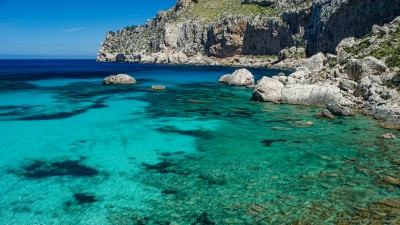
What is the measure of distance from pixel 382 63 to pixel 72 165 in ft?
107

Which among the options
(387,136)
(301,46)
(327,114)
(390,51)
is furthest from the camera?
(301,46)

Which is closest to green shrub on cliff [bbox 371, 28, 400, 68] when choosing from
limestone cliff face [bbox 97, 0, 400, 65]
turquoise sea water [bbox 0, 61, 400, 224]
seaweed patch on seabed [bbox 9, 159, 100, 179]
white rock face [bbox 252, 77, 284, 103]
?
turquoise sea water [bbox 0, 61, 400, 224]

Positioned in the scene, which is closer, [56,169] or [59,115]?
[56,169]

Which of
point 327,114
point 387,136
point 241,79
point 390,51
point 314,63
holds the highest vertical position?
point 390,51

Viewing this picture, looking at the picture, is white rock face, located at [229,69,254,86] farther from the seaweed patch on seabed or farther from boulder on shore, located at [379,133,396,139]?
the seaweed patch on seabed

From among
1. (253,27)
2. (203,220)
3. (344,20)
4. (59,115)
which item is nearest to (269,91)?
(59,115)

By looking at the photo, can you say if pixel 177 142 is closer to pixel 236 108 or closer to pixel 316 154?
pixel 316 154

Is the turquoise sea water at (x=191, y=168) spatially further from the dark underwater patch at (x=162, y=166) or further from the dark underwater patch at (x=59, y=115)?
the dark underwater patch at (x=59, y=115)

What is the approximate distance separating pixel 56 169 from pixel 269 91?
90.1ft

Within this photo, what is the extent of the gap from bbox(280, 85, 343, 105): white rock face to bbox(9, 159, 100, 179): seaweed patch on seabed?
2537cm

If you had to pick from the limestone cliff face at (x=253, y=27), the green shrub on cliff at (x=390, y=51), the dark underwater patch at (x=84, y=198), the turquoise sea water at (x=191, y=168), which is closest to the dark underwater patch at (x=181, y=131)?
the turquoise sea water at (x=191, y=168)

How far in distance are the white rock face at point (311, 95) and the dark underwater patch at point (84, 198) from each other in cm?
2749

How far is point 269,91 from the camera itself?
3972 cm

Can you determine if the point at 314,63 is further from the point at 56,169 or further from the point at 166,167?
the point at 56,169
